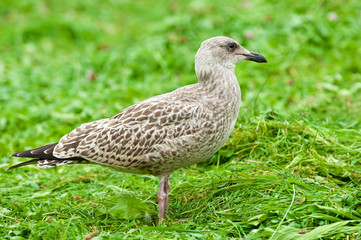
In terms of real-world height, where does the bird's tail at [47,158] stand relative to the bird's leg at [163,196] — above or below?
above

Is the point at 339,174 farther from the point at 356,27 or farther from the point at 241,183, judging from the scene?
the point at 356,27

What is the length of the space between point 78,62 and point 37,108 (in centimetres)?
199

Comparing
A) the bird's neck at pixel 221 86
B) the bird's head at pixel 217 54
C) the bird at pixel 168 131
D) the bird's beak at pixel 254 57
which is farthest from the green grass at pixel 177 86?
the bird's head at pixel 217 54

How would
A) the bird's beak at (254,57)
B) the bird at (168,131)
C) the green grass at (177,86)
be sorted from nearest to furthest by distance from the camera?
the green grass at (177,86)
the bird at (168,131)
the bird's beak at (254,57)

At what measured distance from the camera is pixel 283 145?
17.0ft

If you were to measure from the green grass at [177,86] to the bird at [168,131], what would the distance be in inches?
14.1

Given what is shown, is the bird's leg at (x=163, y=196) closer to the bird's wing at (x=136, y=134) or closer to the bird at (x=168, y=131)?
the bird at (x=168, y=131)

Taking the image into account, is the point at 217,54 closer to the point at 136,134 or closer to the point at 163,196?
the point at 136,134

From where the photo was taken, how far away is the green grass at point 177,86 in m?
4.12

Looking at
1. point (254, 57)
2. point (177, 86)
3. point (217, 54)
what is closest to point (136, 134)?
point (217, 54)

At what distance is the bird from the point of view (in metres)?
4.32

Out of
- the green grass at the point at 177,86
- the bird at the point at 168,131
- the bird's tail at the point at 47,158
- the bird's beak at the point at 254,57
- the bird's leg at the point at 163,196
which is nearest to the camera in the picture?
the green grass at the point at 177,86

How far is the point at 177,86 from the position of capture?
7.65m

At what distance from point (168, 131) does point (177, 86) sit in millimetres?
3348
